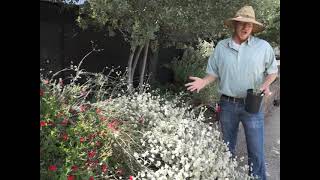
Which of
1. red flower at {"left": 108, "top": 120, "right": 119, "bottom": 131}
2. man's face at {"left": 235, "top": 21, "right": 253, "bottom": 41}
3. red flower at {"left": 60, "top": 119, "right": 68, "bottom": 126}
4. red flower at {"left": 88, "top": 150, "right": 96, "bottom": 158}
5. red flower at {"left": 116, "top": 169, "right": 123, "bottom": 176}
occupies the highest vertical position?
man's face at {"left": 235, "top": 21, "right": 253, "bottom": 41}

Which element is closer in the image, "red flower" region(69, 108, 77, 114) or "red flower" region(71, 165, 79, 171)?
"red flower" region(71, 165, 79, 171)

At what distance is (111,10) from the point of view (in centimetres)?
493

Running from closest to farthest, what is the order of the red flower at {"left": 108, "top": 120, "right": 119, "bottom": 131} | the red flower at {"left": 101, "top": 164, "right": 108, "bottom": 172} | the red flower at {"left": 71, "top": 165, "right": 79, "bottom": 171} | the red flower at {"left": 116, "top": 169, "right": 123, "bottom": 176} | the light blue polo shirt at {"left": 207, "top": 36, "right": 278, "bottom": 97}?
the red flower at {"left": 71, "top": 165, "right": 79, "bottom": 171} < the red flower at {"left": 101, "top": 164, "right": 108, "bottom": 172} < the red flower at {"left": 116, "top": 169, "right": 123, "bottom": 176} < the red flower at {"left": 108, "top": 120, "right": 119, "bottom": 131} < the light blue polo shirt at {"left": 207, "top": 36, "right": 278, "bottom": 97}

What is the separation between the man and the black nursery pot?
0.20 ft

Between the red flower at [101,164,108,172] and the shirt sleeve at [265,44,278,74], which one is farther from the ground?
the shirt sleeve at [265,44,278,74]

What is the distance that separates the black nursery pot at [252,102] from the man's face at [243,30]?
1.57 feet

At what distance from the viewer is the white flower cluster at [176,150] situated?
3295 millimetres

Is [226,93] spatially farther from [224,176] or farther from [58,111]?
[58,111]

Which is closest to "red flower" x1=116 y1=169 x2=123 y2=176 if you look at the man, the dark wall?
the man

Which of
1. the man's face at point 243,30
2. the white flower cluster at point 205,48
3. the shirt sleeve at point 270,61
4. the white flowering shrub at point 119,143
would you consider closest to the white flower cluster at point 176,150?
the white flowering shrub at point 119,143

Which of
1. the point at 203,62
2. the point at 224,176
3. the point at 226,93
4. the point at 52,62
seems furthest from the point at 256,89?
the point at 203,62

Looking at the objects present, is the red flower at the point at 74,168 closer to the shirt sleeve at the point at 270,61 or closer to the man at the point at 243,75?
the man at the point at 243,75

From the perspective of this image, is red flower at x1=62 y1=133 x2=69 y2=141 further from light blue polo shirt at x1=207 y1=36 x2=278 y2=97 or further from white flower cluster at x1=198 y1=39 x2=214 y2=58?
white flower cluster at x1=198 y1=39 x2=214 y2=58

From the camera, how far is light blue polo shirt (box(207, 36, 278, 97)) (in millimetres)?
3682
